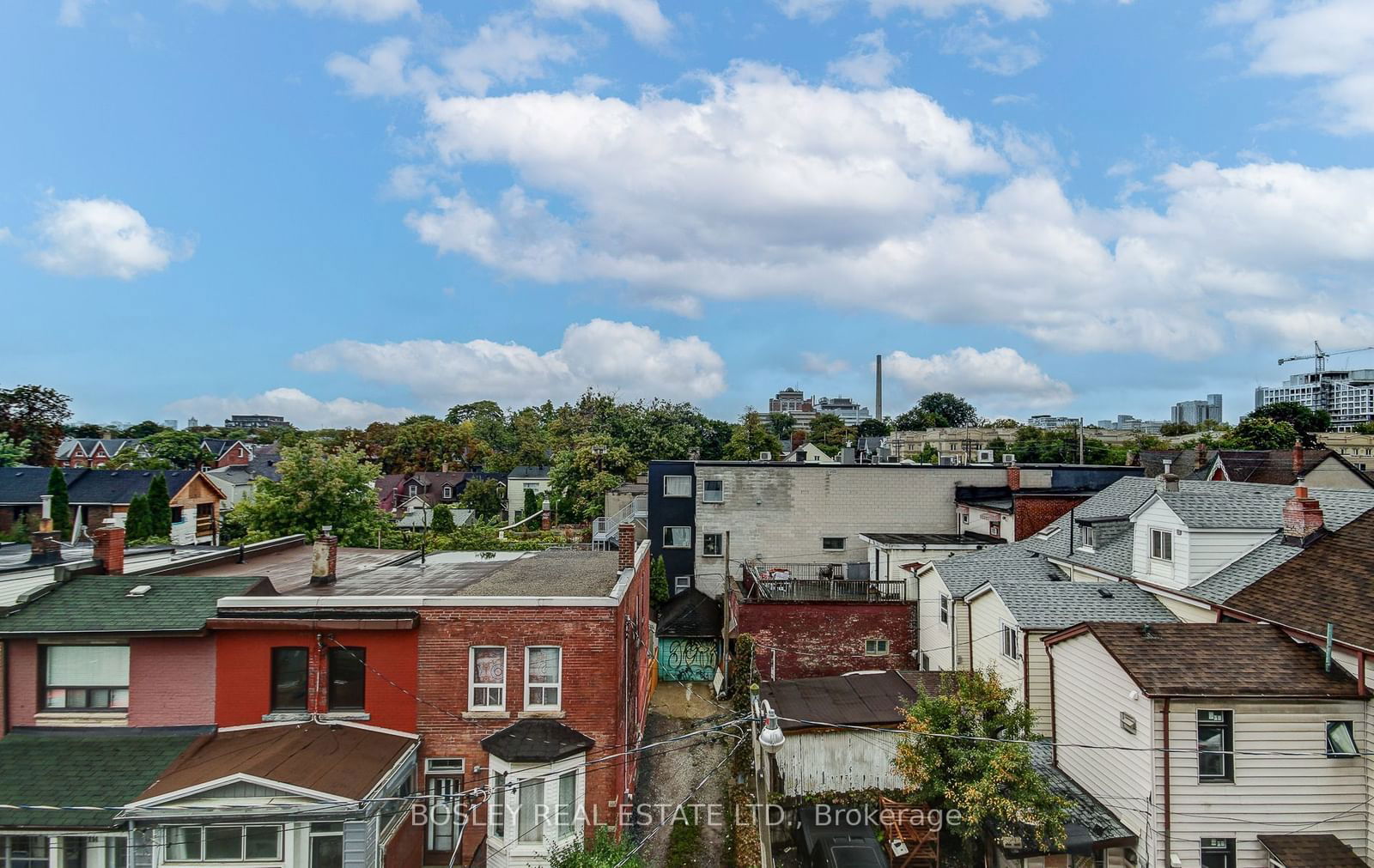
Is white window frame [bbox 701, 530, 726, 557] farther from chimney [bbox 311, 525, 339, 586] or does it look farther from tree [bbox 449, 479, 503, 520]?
tree [bbox 449, 479, 503, 520]

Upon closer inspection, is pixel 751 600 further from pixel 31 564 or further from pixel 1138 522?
pixel 31 564

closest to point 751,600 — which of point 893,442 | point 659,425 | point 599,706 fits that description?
point 599,706

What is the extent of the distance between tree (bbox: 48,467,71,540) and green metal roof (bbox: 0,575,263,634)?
3956 centimetres

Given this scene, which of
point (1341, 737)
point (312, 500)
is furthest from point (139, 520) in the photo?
point (1341, 737)

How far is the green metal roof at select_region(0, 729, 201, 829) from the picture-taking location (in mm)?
12109

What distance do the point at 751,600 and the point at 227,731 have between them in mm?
16341

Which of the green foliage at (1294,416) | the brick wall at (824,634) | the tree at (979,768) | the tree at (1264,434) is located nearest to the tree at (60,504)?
the brick wall at (824,634)

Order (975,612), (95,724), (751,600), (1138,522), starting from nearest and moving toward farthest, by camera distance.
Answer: (95,724), (1138,522), (975,612), (751,600)

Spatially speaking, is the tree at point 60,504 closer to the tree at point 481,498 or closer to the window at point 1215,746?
the tree at point 481,498

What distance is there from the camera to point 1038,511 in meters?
28.8

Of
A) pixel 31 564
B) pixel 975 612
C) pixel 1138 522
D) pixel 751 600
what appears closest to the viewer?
pixel 31 564

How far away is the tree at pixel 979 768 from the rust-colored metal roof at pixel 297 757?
10341 mm

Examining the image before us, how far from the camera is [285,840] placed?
492 inches

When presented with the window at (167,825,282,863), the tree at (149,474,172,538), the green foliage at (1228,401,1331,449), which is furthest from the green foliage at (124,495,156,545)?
the green foliage at (1228,401,1331,449)
